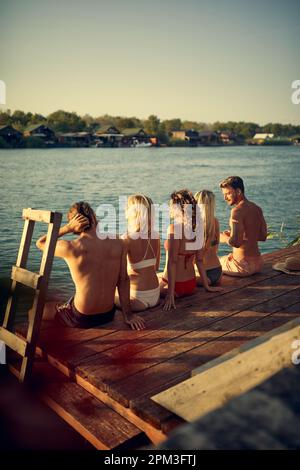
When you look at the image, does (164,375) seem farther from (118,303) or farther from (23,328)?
(23,328)

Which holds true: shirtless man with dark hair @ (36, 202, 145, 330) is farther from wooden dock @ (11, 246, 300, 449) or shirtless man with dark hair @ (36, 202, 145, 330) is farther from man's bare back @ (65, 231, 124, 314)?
wooden dock @ (11, 246, 300, 449)

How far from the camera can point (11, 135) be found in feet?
307

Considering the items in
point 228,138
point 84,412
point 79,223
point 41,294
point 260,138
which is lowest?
point 84,412

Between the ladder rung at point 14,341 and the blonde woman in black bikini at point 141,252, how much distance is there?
1.22 m

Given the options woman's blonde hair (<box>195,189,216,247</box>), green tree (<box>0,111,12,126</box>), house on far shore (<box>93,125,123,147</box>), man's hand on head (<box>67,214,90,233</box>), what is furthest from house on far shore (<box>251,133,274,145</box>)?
man's hand on head (<box>67,214,90,233</box>)

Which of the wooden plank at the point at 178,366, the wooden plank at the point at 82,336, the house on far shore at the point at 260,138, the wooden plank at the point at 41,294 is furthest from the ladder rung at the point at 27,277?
the house on far shore at the point at 260,138

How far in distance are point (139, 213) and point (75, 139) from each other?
393ft

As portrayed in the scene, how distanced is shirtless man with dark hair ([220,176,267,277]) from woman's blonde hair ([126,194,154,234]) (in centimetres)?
151

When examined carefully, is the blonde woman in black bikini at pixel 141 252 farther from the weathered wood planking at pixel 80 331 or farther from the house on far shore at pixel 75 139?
the house on far shore at pixel 75 139

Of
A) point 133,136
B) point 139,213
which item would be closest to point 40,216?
point 139,213

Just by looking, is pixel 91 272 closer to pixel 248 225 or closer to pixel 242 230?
pixel 242 230

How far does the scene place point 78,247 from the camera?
356cm

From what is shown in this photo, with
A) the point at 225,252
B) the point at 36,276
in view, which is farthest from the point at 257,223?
the point at 225,252
